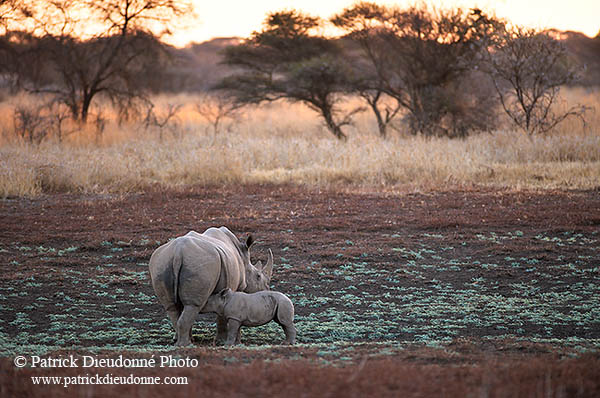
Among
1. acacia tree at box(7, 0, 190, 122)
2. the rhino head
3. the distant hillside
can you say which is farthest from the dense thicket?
the rhino head

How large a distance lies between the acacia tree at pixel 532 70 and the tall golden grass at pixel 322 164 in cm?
→ 115

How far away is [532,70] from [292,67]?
897cm

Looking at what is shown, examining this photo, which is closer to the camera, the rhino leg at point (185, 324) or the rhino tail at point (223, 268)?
the rhino leg at point (185, 324)

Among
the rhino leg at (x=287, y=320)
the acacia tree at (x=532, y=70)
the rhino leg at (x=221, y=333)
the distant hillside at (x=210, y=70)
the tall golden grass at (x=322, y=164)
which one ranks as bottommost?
the rhino leg at (x=221, y=333)

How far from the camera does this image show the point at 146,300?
277 inches

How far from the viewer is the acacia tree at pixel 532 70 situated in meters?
20.7

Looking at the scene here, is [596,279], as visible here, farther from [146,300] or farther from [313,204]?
[313,204]

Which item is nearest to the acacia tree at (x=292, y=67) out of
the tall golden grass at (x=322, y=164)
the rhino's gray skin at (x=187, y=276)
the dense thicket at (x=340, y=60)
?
the dense thicket at (x=340, y=60)

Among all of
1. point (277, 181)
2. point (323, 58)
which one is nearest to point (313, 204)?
point (277, 181)

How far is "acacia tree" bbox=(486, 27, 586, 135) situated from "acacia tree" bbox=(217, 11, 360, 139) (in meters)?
5.92

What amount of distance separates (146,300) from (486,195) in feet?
27.4

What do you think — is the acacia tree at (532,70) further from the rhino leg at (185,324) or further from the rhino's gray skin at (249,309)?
the rhino leg at (185,324)

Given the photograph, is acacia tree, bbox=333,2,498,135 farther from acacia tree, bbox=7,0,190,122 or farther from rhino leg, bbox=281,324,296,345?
rhino leg, bbox=281,324,296,345

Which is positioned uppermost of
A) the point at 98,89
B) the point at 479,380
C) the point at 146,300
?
the point at 98,89
